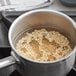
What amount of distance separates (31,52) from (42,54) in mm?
20

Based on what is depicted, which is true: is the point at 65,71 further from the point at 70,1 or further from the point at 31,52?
the point at 70,1

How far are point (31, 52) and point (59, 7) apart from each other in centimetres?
19

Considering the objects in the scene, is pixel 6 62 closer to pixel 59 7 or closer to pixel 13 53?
pixel 13 53

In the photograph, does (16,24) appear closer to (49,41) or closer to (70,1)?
(49,41)

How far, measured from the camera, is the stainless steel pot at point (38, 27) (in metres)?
0.36

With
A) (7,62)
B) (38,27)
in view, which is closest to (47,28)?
(38,27)

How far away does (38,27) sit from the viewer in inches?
17.9

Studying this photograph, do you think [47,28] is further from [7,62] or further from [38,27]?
[7,62]

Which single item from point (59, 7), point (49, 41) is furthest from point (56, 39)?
point (59, 7)

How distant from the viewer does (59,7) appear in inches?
21.5

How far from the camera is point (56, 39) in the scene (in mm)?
429

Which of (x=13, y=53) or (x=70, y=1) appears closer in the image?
(x=13, y=53)

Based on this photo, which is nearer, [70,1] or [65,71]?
[65,71]

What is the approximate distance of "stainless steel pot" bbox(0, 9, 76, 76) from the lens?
36 centimetres
